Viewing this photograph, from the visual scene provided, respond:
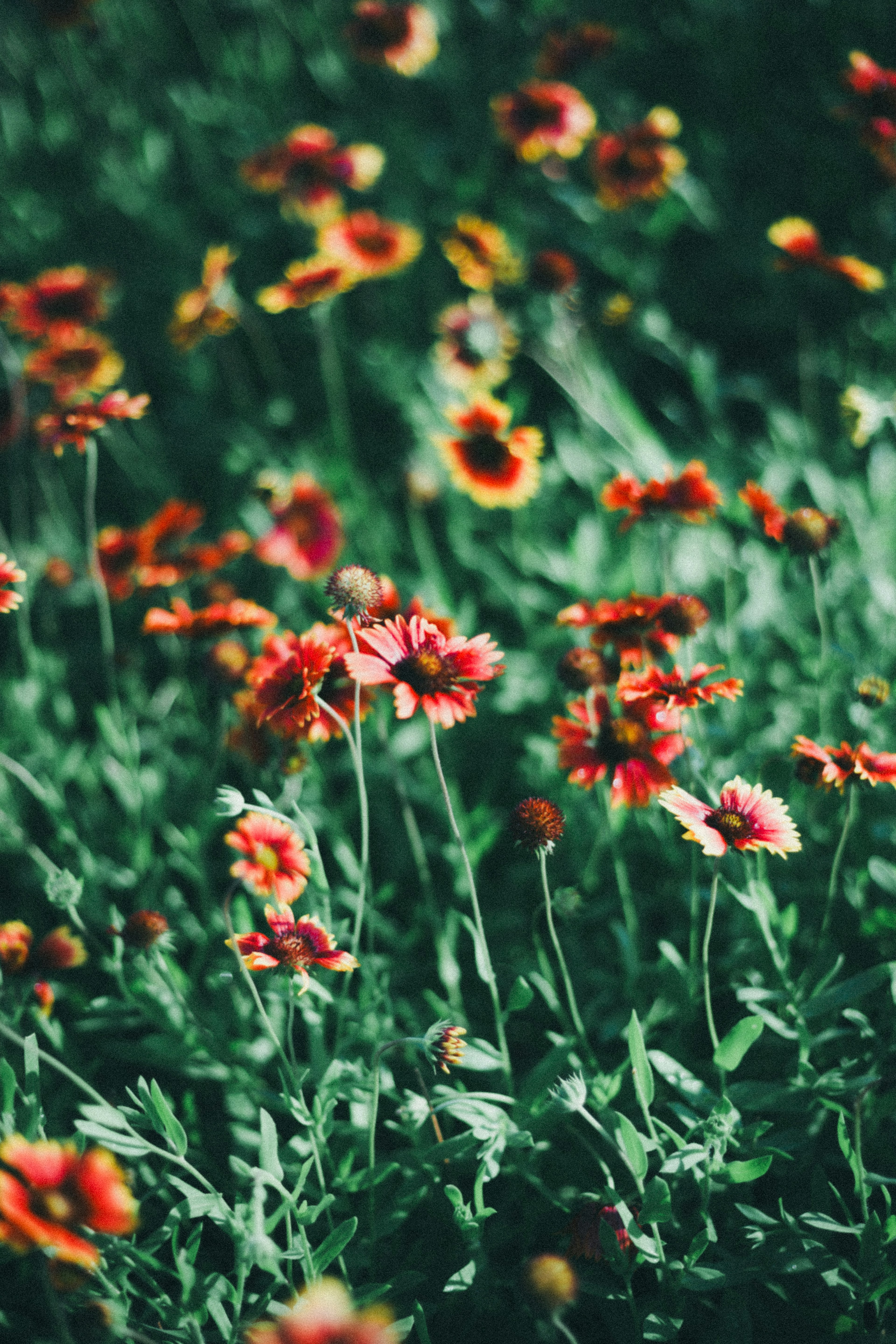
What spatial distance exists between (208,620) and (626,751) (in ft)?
3.07

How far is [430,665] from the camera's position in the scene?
142cm

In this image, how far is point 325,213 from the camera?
3018mm

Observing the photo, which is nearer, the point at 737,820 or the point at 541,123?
the point at 737,820

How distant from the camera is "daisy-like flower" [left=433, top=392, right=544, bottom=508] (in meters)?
2.31

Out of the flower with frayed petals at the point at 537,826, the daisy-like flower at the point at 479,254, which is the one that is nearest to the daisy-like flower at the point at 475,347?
the daisy-like flower at the point at 479,254

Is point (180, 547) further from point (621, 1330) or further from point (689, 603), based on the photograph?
point (621, 1330)

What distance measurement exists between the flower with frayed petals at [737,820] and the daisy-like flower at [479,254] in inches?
78.7

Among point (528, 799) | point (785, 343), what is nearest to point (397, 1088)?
point (528, 799)

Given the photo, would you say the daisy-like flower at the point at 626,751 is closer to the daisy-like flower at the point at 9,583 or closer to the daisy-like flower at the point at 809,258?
the daisy-like flower at the point at 9,583

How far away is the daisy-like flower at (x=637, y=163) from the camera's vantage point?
9.78ft

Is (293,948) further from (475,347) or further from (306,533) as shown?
(475,347)

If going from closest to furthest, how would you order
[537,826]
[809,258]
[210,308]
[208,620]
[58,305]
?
[537,826], [208,620], [809,258], [210,308], [58,305]

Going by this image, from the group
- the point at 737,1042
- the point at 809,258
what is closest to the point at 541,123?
the point at 809,258

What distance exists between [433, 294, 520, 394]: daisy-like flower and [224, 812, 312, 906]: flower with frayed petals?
1833 mm
